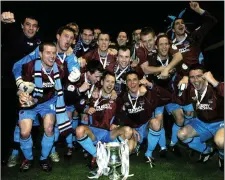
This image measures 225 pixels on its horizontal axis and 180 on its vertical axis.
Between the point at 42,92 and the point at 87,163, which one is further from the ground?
the point at 42,92

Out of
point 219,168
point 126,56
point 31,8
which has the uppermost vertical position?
Answer: point 31,8

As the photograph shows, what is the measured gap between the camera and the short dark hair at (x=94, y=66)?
13.8 feet

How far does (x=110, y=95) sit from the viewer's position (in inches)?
154

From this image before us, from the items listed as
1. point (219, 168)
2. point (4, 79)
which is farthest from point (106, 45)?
point (219, 168)

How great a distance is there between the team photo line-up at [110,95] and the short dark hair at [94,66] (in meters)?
0.02

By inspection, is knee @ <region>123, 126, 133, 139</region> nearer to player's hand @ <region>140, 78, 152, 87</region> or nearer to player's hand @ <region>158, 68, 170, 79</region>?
player's hand @ <region>140, 78, 152, 87</region>

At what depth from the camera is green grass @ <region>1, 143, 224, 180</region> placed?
11.2 feet

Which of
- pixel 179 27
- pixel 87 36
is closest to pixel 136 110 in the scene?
pixel 179 27

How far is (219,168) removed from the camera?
3701 millimetres

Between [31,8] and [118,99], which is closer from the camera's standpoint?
[118,99]

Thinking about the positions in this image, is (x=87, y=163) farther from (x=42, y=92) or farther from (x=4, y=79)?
(x=4, y=79)

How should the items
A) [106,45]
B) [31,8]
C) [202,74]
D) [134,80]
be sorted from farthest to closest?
[31,8] < [106,45] < [134,80] < [202,74]

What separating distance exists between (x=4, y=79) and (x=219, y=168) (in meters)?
2.99

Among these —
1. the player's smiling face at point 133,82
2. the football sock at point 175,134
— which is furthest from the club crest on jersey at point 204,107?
the player's smiling face at point 133,82
